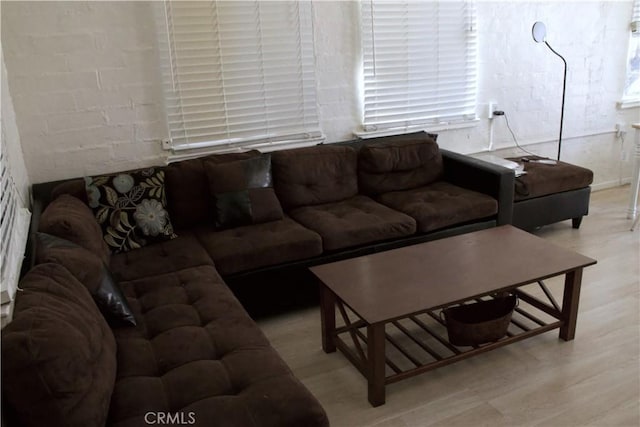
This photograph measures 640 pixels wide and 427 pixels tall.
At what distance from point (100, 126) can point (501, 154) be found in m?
2.99

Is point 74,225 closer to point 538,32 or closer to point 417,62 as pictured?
point 417,62

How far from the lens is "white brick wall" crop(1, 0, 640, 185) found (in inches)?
121

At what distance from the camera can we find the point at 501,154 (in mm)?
4531

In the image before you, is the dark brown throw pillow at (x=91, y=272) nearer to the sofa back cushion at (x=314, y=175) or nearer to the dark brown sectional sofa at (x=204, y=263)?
the dark brown sectional sofa at (x=204, y=263)

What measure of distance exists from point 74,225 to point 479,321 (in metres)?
1.83

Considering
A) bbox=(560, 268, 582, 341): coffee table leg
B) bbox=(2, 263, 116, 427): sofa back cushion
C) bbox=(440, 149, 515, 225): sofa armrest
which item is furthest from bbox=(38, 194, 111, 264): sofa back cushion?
bbox=(440, 149, 515, 225): sofa armrest

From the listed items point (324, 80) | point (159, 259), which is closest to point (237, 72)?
point (324, 80)

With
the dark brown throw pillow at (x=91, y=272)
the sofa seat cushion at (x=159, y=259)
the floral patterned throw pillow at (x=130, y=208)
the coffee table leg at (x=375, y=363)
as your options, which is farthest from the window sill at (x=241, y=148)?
the coffee table leg at (x=375, y=363)

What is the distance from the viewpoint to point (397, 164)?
3688 millimetres

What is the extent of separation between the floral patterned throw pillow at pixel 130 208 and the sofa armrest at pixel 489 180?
1881 mm

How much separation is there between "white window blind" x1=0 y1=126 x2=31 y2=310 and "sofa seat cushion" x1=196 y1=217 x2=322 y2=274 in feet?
2.81

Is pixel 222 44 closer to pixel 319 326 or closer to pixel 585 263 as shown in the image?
pixel 319 326

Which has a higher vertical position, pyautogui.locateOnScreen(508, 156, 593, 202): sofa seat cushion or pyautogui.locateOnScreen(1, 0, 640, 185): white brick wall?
pyautogui.locateOnScreen(1, 0, 640, 185): white brick wall

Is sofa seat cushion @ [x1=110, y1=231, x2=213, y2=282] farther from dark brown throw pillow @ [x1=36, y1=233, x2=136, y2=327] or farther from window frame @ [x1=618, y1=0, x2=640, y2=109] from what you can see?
window frame @ [x1=618, y1=0, x2=640, y2=109]
